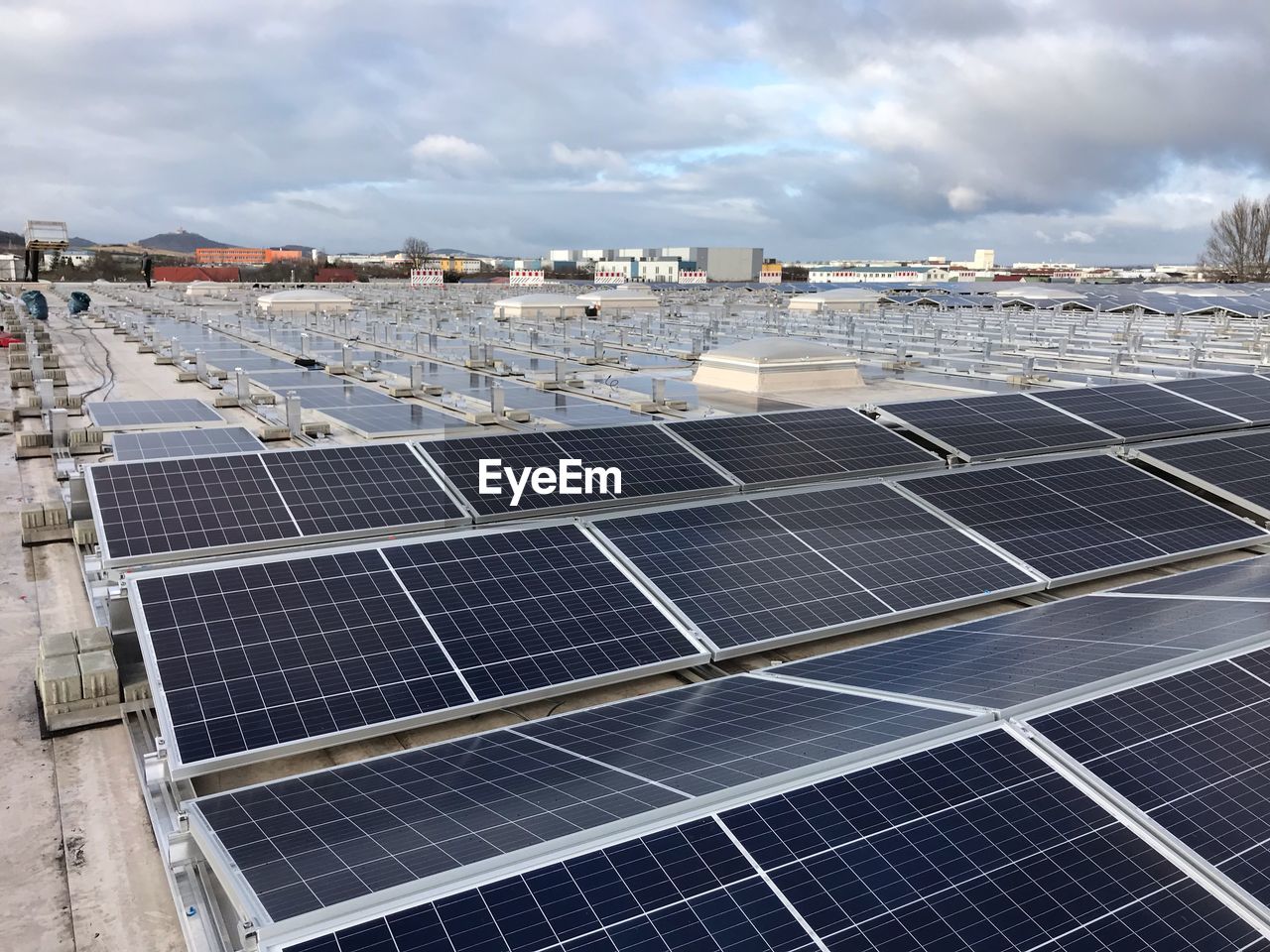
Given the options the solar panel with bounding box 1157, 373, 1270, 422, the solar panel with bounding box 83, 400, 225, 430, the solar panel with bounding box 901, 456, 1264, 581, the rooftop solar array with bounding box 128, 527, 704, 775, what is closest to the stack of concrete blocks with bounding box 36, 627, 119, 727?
the rooftop solar array with bounding box 128, 527, 704, 775

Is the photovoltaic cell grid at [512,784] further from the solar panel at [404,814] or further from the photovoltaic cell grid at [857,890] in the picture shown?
the photovoltaic cell grid at [857,890]

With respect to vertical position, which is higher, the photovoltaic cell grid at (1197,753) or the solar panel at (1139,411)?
the solar panel at (1139,411)

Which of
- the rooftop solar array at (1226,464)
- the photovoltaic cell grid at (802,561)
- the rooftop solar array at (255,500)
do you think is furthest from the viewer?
the rooftop solar array at (1226,464)

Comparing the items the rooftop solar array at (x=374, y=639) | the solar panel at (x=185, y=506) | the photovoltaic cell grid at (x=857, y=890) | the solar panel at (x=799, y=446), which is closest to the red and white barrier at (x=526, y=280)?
the solar panel at (x=799, y=446)

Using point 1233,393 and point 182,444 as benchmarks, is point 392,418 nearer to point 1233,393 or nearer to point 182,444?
point 182,444

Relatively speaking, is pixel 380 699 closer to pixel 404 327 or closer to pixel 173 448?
pixel 173 448

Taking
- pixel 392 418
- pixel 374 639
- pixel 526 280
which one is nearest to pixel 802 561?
pixel 374 639

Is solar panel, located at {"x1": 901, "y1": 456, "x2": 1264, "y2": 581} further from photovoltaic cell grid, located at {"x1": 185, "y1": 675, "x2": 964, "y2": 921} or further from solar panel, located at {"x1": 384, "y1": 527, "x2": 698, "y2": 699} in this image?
photovoltaic cell grid, located at {"x1": 185, "y1": 675, "x2": 964, "y2": 921}
